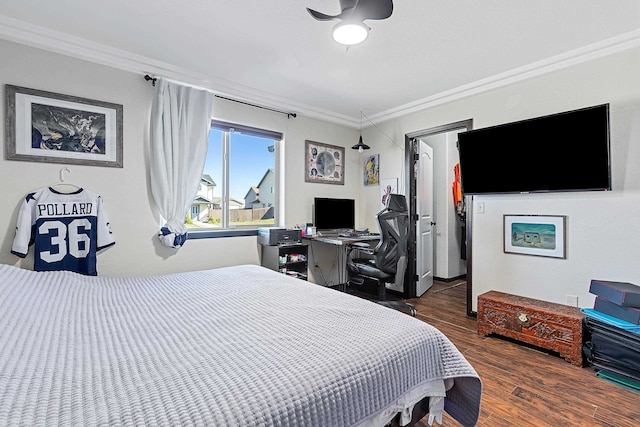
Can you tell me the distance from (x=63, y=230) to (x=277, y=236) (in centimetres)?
190

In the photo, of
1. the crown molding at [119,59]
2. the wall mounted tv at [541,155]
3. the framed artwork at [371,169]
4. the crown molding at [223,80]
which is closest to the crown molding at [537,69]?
the crown molding at [223,80]

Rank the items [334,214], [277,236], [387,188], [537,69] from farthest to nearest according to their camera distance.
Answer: [387,188]
[334,214]
[277,236]
[537,69]

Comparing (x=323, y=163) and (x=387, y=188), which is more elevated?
(x=323, y=163)

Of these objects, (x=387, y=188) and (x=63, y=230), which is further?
(x=387, y=188)

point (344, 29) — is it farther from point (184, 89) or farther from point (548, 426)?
point (548, 426)

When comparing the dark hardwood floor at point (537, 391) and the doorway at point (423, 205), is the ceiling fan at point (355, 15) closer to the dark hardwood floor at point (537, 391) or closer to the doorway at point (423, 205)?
the doorway at point (423, 205)

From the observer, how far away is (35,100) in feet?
7.65

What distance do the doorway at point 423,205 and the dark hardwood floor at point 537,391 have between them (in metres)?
0.89

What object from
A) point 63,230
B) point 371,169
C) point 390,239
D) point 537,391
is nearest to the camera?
point 537,391

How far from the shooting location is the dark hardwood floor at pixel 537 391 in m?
1.67

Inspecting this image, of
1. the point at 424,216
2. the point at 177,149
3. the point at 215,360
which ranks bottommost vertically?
the point at 215,360

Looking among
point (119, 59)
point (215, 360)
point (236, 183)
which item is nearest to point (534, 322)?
point (215, 360)

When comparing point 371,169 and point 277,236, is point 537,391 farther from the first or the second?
point 371,169

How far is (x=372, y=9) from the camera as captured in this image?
1742 mm
